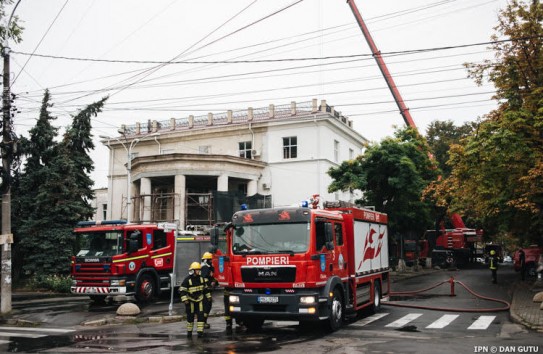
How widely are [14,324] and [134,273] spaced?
4.70 m

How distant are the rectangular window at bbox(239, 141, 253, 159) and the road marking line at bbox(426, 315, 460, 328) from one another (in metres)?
27.0

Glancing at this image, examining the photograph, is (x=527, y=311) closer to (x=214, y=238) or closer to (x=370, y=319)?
(x=370, y=319)

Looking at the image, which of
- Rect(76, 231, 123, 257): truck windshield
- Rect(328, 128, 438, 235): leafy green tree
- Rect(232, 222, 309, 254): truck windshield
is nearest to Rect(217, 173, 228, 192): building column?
Rect(328, 128, 438, 235): leafy green tree

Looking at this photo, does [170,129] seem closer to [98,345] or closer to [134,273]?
[134,273]

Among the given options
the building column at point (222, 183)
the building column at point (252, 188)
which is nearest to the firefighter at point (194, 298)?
the building column at point (222, 183)

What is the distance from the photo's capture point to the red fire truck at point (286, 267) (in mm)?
11047

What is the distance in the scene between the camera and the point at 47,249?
27.6m

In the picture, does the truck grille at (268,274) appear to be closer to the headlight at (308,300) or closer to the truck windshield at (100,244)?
the headlight at (308,300)

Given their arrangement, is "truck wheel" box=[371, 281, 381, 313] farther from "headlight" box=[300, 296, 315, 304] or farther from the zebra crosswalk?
"headlight" box=[300, 296, 315, 304]

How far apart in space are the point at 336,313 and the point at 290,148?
90.7 feet

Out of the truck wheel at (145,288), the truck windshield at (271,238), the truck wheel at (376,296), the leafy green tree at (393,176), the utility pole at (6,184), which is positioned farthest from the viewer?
the leafy green tree at (393,176)

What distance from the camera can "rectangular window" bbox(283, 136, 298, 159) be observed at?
3897cm

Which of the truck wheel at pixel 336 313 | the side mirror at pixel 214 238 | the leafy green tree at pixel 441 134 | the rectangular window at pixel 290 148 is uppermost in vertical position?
the leafy green tree at pixel 441 134

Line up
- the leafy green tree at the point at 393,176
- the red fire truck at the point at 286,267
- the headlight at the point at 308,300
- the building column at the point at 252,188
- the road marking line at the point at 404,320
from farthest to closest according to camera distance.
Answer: the building column at the point at 252,188 < the leafy green tree at the point at 393,176 < the road marking line at the point at 404,320 < the red fire truck at the point at 286,267 < the headlight at the point at 308,300
